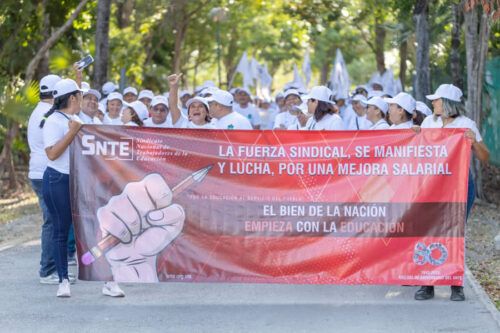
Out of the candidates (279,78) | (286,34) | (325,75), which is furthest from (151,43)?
(279,78)

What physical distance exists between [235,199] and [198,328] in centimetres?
129

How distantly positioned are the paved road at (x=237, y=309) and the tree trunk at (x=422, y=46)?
911 centimetres

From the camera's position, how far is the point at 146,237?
8.77 metres

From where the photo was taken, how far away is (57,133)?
29.6 ft

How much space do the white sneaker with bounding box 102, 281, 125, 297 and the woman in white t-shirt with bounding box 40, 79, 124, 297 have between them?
33 cm

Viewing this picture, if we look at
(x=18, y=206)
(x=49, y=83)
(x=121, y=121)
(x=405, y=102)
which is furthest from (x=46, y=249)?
(x=18, y=206)

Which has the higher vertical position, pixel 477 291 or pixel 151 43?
pixel 151 43

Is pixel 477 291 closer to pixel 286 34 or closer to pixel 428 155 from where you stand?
pixel 428 155

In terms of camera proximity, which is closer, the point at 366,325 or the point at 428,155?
the point at 366,325

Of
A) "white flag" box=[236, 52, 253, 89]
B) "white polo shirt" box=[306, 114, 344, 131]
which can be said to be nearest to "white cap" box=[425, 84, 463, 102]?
"white polo shirt" box=[306, 114, 344, 131]

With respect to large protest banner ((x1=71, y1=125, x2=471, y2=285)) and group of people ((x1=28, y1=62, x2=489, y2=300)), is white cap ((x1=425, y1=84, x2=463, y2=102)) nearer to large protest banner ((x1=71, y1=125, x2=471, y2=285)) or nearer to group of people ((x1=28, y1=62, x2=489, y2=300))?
group of people ((x1=28, y1=62, x2=489, y2=300))

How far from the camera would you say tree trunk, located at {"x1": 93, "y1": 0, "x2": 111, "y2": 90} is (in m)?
19.0

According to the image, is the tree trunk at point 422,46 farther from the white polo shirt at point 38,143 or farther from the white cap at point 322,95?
the white polo shirt at point 38,143

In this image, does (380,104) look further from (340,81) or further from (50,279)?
(340,81)
